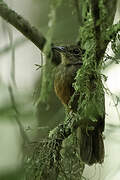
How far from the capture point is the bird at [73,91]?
3.04 meters

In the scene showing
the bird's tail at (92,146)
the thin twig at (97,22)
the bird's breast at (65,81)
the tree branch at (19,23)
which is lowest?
the bird's tail at (92,146)

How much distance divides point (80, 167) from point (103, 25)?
118cm

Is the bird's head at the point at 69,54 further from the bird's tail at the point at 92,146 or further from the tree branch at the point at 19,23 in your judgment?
the tree branch at the point at 19,23

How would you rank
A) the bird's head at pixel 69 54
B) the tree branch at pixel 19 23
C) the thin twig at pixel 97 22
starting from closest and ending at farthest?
the thin twig at pixel 97 22 → the tree branch at pixel 19 23 → the bird's head at pixel 69 54

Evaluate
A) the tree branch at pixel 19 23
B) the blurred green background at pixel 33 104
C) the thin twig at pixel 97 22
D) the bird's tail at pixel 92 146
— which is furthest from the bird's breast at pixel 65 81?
the thin twig at pixel 97 22

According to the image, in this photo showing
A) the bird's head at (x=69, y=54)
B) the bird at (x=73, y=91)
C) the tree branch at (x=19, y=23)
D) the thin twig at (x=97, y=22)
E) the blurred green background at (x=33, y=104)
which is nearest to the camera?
the thin twig at (x=97, y=22)

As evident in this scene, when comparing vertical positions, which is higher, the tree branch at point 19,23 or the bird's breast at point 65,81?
the tree branch at point 19,23

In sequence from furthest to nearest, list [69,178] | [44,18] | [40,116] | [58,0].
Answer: [44,18]
[40,116]
[69,178]
[58,0]

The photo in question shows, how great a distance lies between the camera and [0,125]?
182cm

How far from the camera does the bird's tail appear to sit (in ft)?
10.0

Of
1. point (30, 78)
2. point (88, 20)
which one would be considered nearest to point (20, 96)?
point (88, 20)

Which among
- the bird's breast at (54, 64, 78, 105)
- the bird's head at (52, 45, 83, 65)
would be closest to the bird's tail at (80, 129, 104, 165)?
the bird's breast at (54, 64, 78, 105)

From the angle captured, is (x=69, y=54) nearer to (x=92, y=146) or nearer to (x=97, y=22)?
(x=92, y=146)

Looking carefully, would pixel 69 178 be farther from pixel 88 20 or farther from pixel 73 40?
pixel 73 40
